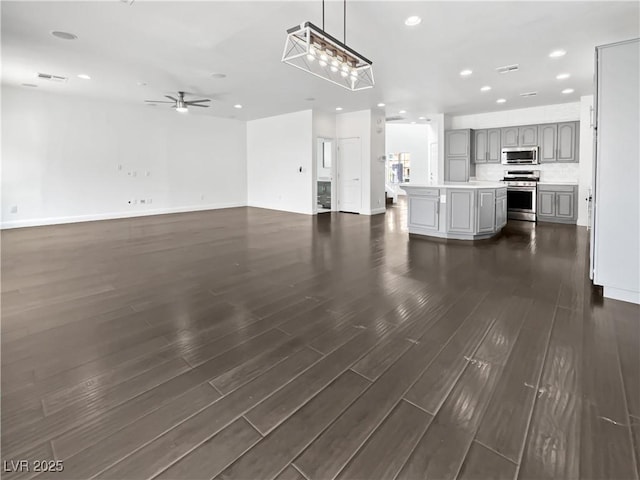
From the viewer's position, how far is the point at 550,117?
27.2 feet

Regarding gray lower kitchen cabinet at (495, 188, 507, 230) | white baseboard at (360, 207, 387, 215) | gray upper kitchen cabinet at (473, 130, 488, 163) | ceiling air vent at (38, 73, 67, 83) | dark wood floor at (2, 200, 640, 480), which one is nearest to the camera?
dark wood floor at (2, 200, 640, 480)

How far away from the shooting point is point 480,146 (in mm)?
9102

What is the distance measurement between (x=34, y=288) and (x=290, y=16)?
3.90 meters

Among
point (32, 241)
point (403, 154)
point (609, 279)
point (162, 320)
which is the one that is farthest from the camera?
point (403, 154)

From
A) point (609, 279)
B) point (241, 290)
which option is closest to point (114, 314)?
point (241, 290)

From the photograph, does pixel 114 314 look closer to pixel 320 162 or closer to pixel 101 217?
pixel 101 217

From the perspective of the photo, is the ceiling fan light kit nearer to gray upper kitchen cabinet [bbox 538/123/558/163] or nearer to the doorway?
the doorway

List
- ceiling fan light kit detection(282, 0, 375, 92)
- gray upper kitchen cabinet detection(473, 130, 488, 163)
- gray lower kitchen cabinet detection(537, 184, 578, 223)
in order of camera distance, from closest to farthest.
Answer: ceiling fan light kit detection(282, 0, 375, 92) < gray lower kitchen cabinet detection(537, 184, 578, 223) < gray upper kitchen cabinet detection(473, 130, 488, 163)

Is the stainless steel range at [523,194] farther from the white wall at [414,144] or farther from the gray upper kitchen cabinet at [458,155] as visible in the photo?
the white wall at [414,144]

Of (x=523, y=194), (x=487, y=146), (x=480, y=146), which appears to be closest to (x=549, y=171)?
(x=523, y=194)

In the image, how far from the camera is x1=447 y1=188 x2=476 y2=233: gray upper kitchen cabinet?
5812 mm

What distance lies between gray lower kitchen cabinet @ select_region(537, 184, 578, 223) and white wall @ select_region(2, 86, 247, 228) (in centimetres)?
861


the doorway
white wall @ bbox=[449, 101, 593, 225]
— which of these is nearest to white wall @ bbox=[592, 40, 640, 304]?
white wall @ bbox=[449, 101, 593, 225]

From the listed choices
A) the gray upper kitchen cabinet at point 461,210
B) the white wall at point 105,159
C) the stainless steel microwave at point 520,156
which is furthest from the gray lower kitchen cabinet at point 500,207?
the white wall at point 105,159
